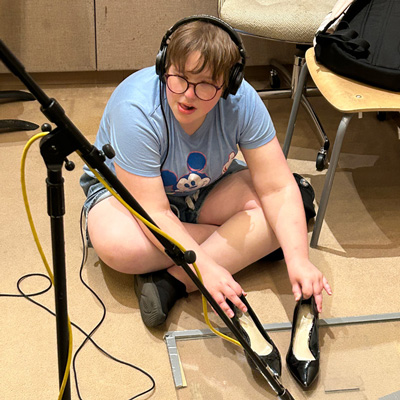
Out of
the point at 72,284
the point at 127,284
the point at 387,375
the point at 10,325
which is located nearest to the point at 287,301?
the point at 387,375

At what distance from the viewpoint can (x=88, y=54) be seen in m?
2.46

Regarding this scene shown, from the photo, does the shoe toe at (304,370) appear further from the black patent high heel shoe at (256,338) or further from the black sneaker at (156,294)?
the black sneaker at (156,294)

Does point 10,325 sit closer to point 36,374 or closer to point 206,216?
point 36,374

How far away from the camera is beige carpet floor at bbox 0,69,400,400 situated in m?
1.26

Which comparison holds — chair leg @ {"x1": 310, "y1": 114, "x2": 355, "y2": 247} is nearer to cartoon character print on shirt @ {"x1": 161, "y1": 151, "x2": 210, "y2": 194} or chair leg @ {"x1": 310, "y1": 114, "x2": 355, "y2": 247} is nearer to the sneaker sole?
cartoon character print on shirt @ {"x1": 161, "y1": 151, "x2": 210, "y2": 194}

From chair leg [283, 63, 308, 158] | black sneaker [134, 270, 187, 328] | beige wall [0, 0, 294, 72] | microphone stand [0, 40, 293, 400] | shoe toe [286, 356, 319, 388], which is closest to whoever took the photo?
microphone stand [0, 40, 293, 400]

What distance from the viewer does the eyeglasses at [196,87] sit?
1.17 m

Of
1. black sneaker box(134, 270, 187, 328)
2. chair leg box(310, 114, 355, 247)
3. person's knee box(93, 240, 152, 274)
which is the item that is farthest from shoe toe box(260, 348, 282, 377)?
chair leg box(310, 114, 355, 247)

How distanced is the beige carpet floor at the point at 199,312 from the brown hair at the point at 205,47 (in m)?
0.59

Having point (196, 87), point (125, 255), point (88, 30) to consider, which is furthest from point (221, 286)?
point (88, 30)

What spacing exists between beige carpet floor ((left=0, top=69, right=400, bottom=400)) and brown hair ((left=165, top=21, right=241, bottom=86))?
1.93 ft

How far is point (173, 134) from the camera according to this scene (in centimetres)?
135

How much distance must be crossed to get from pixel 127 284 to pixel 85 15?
130 centimetres

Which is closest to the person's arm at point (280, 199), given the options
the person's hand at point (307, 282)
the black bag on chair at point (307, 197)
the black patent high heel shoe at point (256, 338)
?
the person's hand at point (307, 282)
